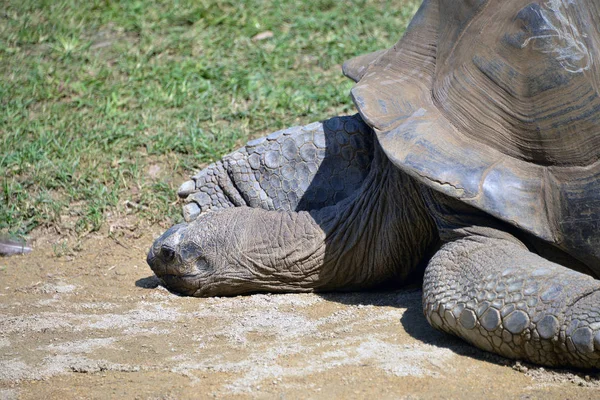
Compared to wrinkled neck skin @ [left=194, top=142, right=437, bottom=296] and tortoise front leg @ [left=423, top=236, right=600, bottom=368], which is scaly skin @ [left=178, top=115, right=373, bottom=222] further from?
tortoise front leg @ [left=423, top=236, right=600, bottom=368]

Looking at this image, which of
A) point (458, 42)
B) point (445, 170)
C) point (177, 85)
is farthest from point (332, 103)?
point (445, 170)

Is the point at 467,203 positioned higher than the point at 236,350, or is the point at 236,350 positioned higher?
the point at 467,203

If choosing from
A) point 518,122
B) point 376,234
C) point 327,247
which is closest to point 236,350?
point 327,247

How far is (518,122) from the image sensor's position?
3641 millimetres

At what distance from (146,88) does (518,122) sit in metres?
3.92

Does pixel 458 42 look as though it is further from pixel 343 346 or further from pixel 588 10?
pixel 343 346

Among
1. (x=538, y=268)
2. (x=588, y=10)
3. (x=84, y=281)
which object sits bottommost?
(x=84, y=281)

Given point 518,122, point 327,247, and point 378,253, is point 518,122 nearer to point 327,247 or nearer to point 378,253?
point 378,253

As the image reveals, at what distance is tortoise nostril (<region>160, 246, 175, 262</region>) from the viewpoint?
444cm

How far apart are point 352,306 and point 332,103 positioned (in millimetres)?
2635

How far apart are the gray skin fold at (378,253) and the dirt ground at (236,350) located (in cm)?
11

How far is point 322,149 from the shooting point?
4977mm

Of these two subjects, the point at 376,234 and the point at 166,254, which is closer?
the point at 376,234

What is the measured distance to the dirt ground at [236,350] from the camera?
3.07 metres
